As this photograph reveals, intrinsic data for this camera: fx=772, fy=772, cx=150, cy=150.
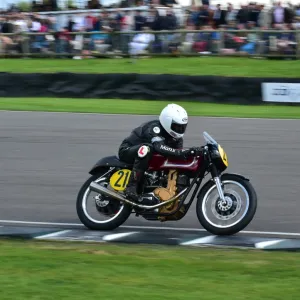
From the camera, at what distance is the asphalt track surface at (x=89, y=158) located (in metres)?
8.66

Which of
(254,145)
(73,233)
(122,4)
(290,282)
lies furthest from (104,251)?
(122,4)

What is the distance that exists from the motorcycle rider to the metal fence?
14520 mm

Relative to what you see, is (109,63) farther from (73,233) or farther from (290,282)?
(290,282)

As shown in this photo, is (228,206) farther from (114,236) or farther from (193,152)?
(114,236)

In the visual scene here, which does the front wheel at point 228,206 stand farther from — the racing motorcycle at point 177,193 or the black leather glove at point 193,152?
the black leather glove at point 193,152

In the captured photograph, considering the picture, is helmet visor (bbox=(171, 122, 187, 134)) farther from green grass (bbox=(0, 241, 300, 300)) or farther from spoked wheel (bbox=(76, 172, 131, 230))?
green grass (bbox=(0, 241, 300, 300))

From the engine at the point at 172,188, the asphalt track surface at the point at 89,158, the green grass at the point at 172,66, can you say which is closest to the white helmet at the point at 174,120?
the engine at the point at 172,188

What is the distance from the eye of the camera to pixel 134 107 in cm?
1844

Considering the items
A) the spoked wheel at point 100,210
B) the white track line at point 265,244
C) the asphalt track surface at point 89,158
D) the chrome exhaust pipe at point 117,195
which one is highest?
the chrome exhaust pipe at point 117,195

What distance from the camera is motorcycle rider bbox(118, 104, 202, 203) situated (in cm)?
738

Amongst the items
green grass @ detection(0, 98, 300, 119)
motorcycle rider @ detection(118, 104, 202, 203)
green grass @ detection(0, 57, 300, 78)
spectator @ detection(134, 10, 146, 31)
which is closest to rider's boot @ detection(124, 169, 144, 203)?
motorcycle rider @ detection(118, 104, 202, 203)

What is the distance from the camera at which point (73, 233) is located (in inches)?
302

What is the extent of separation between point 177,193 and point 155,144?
56 cm

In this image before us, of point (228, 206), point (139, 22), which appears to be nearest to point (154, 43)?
point (139, 22)
